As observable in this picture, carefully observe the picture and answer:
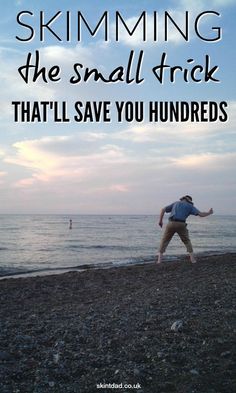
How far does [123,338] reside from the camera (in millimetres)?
6137

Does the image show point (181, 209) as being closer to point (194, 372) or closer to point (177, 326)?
point (177, 326)

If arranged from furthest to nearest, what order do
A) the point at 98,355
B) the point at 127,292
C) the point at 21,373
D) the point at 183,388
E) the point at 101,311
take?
the point at 127,292
the point at 101,311
the point at 98,355
the point at 21,373
the point at 183,388

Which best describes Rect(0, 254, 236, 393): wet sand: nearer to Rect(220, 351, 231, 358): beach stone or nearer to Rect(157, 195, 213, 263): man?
Rect(220, 351, 231, 358): beach stone

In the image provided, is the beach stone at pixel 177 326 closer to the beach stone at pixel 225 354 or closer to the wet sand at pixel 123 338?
the wet sand at pixel 123 338

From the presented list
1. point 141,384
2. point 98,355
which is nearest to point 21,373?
point 98,355

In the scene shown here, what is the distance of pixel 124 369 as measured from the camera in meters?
4.97

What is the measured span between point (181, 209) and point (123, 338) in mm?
6990

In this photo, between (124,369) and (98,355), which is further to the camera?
(98,355)

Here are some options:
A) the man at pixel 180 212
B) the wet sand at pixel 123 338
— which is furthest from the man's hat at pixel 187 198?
the wet sand at pixel 123 338

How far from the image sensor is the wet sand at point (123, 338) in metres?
4.66

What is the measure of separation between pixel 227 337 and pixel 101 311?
297cm

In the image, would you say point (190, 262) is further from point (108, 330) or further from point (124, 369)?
point (124, 369)

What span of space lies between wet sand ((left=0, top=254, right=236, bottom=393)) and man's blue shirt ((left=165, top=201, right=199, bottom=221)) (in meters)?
2.23

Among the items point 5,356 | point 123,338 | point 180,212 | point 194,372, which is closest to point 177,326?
point 123,338
